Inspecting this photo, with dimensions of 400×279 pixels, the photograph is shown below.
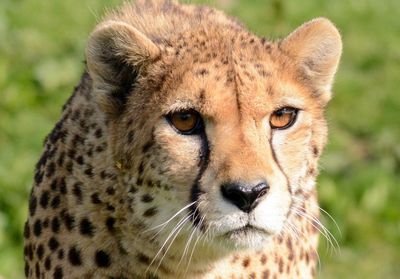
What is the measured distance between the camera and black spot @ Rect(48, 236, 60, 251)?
4.19 m

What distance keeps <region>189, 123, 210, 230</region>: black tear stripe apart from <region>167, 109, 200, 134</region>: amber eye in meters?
0.04

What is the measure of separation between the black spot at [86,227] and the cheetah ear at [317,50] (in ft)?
2.85

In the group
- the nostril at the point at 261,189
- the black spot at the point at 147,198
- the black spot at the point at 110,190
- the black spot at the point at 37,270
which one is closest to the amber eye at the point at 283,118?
the nostril at the point at 261,189

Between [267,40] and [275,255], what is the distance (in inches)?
29.3

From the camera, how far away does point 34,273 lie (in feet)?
14.5

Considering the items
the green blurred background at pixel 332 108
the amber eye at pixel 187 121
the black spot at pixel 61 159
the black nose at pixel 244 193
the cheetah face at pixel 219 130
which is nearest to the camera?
the black nose at pixel 244 193

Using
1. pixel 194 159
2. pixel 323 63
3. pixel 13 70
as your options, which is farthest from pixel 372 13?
pixel 194 159

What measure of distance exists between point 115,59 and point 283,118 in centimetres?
60

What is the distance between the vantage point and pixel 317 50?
4266 mm

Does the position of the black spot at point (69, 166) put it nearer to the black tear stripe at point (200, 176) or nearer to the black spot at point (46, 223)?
the black spot at point (46, 223)

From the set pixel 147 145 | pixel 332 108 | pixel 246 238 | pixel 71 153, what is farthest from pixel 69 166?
pixel 332 108

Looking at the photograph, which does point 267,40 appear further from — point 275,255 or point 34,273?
point 34,273

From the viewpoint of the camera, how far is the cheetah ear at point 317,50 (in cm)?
421

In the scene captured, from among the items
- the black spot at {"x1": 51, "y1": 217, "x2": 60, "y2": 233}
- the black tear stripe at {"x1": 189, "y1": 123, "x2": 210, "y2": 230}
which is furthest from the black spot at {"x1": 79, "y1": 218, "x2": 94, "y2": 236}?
the black tear stripe at {"x1": 189, "y1": 123, "x2": 210, "y2": 230}
